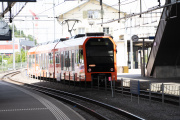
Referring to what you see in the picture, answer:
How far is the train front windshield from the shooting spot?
26125 mm

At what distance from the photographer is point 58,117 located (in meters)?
12.1

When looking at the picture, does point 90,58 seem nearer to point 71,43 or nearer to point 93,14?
point 71,43

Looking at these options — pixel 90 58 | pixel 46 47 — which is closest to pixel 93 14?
pixel 46 47

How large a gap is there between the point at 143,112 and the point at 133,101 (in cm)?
414

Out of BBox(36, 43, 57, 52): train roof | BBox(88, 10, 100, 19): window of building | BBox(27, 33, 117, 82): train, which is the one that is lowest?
BBox(27, 33, 117, 82): train

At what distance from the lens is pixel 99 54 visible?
26.2 m

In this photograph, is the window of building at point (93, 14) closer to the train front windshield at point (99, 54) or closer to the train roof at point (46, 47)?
the train roof at point (46, 47)

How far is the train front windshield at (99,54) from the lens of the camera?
26.1 m

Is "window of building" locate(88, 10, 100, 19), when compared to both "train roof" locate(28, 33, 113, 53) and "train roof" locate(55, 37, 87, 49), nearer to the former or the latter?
"train roof" locate(28, 33, 113, 53)

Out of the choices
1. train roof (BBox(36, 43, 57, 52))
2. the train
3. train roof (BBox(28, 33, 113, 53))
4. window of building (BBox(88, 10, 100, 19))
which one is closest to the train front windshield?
the train

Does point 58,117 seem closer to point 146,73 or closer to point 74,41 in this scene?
point 74,41

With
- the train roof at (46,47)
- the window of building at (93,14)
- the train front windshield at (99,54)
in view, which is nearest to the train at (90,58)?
the train front windshield at (99,54)

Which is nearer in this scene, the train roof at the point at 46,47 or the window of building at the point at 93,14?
the train roof at the point at 46,47

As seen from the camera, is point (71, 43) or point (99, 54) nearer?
point (99, 54)
